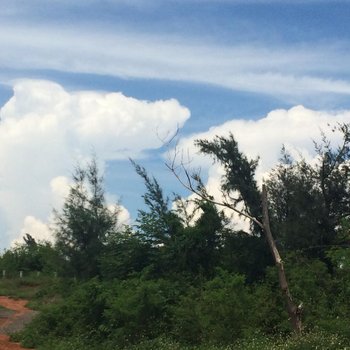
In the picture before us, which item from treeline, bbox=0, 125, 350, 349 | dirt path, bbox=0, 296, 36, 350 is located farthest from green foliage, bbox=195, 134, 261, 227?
dirt path, bbox=0, 296, 36, 350

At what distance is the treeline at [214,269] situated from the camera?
72.2 ft

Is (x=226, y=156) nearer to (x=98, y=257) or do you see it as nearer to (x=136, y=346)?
(x=98, y=257)

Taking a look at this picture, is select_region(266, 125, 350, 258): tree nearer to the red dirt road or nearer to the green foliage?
the green foliage

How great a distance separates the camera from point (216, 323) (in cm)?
2194

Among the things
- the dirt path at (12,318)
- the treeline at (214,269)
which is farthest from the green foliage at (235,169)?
the dirt path at (12,318)

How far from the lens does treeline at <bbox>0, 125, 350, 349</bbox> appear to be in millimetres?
22016

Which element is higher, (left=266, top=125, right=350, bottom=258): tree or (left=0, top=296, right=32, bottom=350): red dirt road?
(left=266, top=125, right=350, bottom=258): tree

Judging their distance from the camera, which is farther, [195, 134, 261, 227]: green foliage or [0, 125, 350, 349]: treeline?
[195, 134, 261, 227]: green foliage

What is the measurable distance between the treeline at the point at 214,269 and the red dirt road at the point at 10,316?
979 millimetres

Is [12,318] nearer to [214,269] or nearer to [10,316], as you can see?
[10,316]

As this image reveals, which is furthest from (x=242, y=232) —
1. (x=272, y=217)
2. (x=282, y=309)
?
(x=282, y=309)

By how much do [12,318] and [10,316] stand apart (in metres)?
0.98

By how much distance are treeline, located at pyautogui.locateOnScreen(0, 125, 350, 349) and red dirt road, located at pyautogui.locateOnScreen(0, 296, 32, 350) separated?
3.21 ft

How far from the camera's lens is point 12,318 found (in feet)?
113
